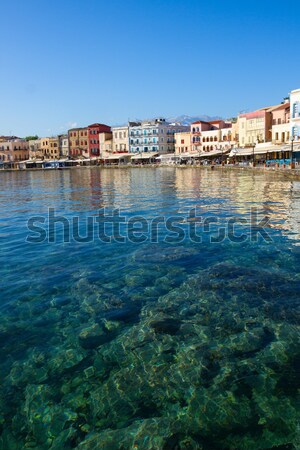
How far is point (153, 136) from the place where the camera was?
347 ft

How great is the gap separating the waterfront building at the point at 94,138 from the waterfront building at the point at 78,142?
1.20 m

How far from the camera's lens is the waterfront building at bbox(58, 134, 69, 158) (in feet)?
394

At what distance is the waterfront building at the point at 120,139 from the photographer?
4332 inches

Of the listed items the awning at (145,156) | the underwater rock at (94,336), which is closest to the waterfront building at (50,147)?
the awning at (145,156)

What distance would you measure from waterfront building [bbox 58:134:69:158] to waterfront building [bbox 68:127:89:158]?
5.94ft

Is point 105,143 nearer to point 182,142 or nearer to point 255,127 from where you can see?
point 182,142

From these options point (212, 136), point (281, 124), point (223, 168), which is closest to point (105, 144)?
point (212, 136)

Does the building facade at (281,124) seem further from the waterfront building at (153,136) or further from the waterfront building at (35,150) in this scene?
the waterfront building at (35,150)

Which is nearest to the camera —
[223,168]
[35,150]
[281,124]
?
[281,124]

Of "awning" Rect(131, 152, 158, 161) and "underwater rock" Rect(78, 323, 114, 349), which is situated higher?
"awning" Rect(131, 152, 158, 161)

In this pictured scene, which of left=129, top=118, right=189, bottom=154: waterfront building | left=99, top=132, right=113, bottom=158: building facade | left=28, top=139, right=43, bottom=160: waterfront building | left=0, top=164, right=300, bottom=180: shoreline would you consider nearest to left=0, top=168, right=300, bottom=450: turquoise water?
left=0, top=164, right=300, bottom=180: shoreline

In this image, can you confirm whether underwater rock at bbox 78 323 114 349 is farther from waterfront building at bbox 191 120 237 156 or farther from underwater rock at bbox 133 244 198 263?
waterfront building at bbox 191 120 237 156

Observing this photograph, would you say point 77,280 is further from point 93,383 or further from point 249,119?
point 249,119

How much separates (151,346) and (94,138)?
367ft
